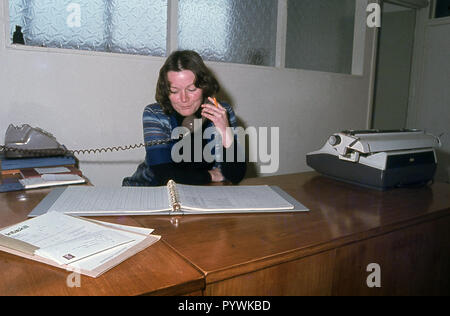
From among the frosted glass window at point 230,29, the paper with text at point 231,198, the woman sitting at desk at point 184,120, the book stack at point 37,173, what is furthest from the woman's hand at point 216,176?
the frosted glass window at point 230,29

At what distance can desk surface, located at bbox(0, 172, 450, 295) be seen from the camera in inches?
24.1

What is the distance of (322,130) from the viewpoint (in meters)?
2.86

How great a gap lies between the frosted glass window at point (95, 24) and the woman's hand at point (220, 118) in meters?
0.76

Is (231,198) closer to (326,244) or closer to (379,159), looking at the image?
(326,244)

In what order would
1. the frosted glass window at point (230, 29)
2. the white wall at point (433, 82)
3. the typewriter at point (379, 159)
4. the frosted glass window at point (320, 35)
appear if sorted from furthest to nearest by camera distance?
1. the white wall at point (433, 82)
2. the frosted glass window at point (320, 35)
3. the frosted glass window at point (230, 29)
4. the typewriter at point (379, 159)

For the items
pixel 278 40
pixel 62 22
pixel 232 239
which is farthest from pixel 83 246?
pixel 278 40

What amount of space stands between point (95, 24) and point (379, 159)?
1555 millimetres

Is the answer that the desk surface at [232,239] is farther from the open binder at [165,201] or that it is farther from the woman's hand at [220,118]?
the woman's hand at [220,118]

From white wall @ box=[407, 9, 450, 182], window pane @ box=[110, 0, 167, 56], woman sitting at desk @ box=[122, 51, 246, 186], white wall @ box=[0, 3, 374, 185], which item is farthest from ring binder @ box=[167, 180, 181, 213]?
white wall @ box=[407, 9, 450, 182]

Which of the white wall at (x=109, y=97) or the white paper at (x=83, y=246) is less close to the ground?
the white wall at (x=109, y=97)

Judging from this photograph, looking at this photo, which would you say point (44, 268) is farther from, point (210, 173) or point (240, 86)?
point (240, 86)

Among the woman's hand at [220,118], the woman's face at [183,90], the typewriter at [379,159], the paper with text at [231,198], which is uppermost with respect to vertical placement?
the woman's face at [183,90]

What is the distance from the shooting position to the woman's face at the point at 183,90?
1.58 meters
